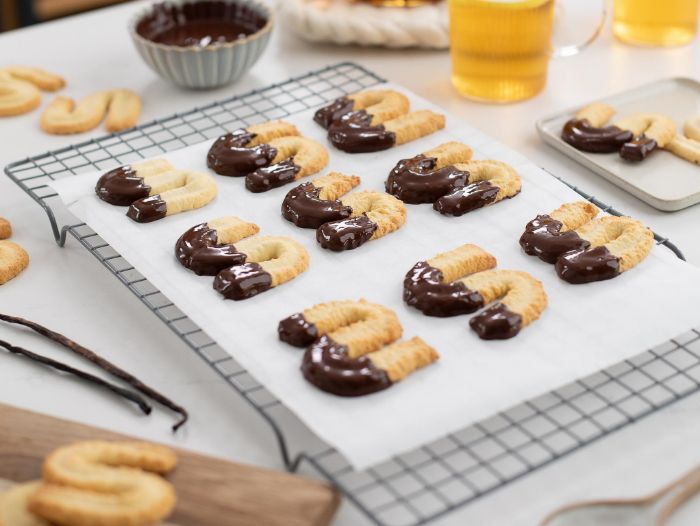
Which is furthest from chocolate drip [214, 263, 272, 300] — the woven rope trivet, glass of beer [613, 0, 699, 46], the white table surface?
glass of beer [613, 0, 699, 46]

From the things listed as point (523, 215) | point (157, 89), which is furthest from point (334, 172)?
point (157, 89)

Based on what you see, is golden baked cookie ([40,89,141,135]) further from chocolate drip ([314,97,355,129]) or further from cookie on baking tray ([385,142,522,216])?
cookie on baking tray ([385,142,522,216])

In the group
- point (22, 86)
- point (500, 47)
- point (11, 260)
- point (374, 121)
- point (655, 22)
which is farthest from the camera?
point (655, 22)

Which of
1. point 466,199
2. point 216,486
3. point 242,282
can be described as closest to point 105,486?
point 216,486

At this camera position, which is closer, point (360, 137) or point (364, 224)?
point (364, 224)

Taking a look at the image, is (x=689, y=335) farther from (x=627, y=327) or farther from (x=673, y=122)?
(x=673, y=122)

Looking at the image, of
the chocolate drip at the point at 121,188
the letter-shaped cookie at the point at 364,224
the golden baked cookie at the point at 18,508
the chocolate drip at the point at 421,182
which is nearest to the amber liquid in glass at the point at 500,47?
the chocolate drip at the point at 421,182

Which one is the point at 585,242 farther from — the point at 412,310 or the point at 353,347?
the point at 353,347

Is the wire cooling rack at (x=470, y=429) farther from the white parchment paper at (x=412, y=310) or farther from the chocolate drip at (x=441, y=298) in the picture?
the chocolate drip at (x=441, y=298)
